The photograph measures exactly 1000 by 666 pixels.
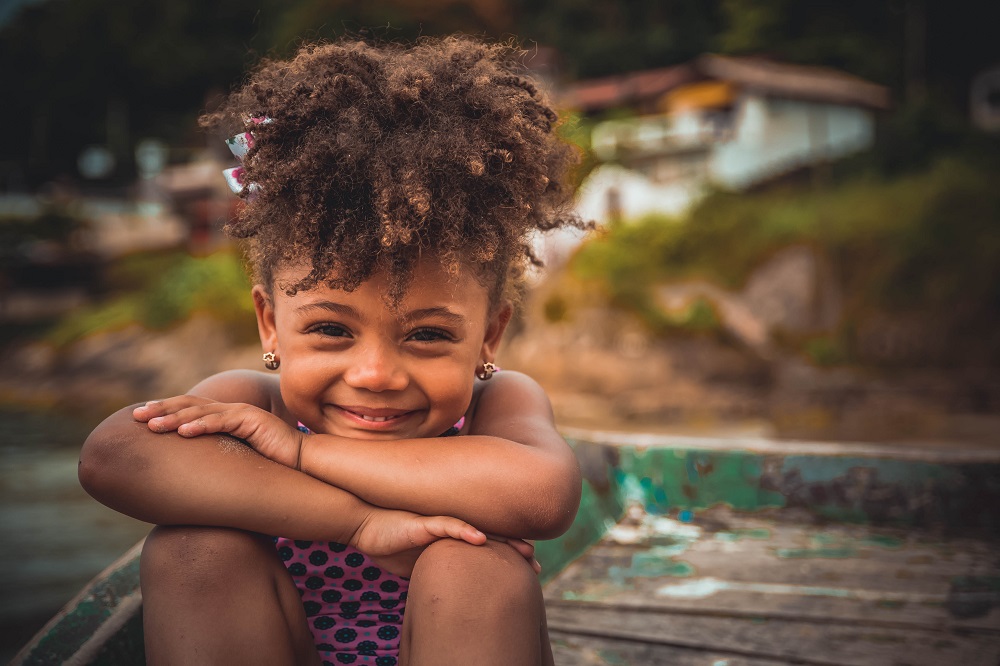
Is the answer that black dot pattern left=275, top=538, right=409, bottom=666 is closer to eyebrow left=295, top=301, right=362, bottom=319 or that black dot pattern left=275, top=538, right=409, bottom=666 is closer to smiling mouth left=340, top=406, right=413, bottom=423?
smiling mouth left=340, top=406, right=413, bottom=423

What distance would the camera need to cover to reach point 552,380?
13.2 m

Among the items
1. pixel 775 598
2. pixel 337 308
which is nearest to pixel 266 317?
pixel 337 308

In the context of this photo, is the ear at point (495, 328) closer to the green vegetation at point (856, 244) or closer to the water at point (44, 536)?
the water at point (44, 536)

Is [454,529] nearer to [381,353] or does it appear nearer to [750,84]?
[381,353]

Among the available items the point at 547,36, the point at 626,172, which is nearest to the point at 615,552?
the point at 626,172

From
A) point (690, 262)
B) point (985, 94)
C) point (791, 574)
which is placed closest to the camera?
point (791, 574)

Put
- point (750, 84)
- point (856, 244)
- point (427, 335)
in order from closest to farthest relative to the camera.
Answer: point (427, 335) < point (856, 244) < point (750, 84)

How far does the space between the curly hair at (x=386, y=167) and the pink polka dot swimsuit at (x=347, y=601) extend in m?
0.45

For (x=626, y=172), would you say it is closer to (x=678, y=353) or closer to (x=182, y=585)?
(x=678, y=353)

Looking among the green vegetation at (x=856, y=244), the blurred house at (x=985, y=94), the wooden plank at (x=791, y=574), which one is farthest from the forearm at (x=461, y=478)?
the blurred house at (x=985, y=94)

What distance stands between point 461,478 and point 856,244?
14502mm

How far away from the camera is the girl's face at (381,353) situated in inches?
50.1

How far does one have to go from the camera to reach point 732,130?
2147 cm

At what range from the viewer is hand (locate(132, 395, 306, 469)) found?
1.20m
